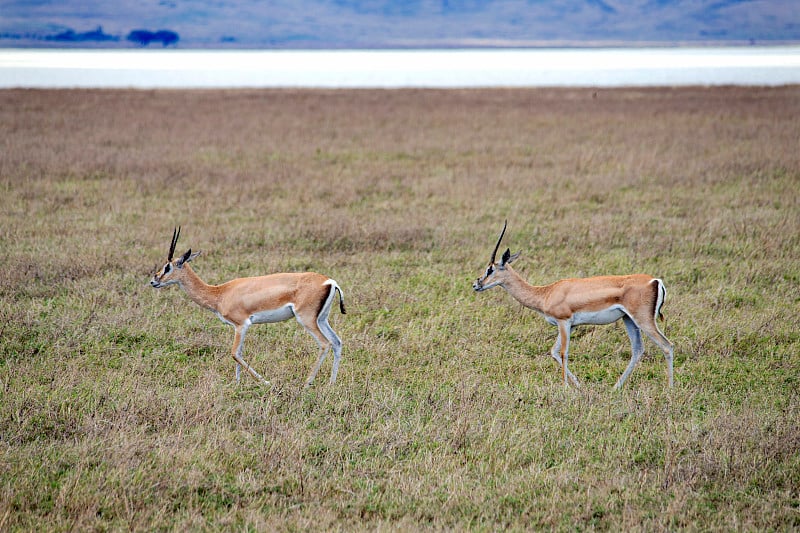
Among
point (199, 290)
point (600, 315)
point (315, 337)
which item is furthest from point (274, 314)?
point (600, 315)

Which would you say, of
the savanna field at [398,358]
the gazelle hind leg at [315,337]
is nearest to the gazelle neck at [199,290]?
the savanna field at [398,358]

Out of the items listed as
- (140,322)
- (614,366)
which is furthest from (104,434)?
(614,366)

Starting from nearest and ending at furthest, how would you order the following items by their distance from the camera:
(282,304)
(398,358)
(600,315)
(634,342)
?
1. (282,304)
2. (600,315)
3. (634,342)
4. (398,358)

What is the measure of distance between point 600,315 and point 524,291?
761 mm

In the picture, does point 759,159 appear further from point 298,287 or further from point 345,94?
point 345,94

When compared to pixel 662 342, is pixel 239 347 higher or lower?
lower

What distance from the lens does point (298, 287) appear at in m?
6.72

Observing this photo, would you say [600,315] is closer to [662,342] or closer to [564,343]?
[564,343]

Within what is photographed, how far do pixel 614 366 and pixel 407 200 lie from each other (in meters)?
7.87

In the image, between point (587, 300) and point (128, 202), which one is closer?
point (587, 300)

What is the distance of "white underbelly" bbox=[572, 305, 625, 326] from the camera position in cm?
682

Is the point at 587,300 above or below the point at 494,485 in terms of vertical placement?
above

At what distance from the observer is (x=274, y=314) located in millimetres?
6746

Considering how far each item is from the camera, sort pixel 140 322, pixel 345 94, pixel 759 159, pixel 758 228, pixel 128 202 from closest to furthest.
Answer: pixel 140 322 < pixel 758 228 < pixel 128 202 < pixel 759 159 < pixel 345 94
